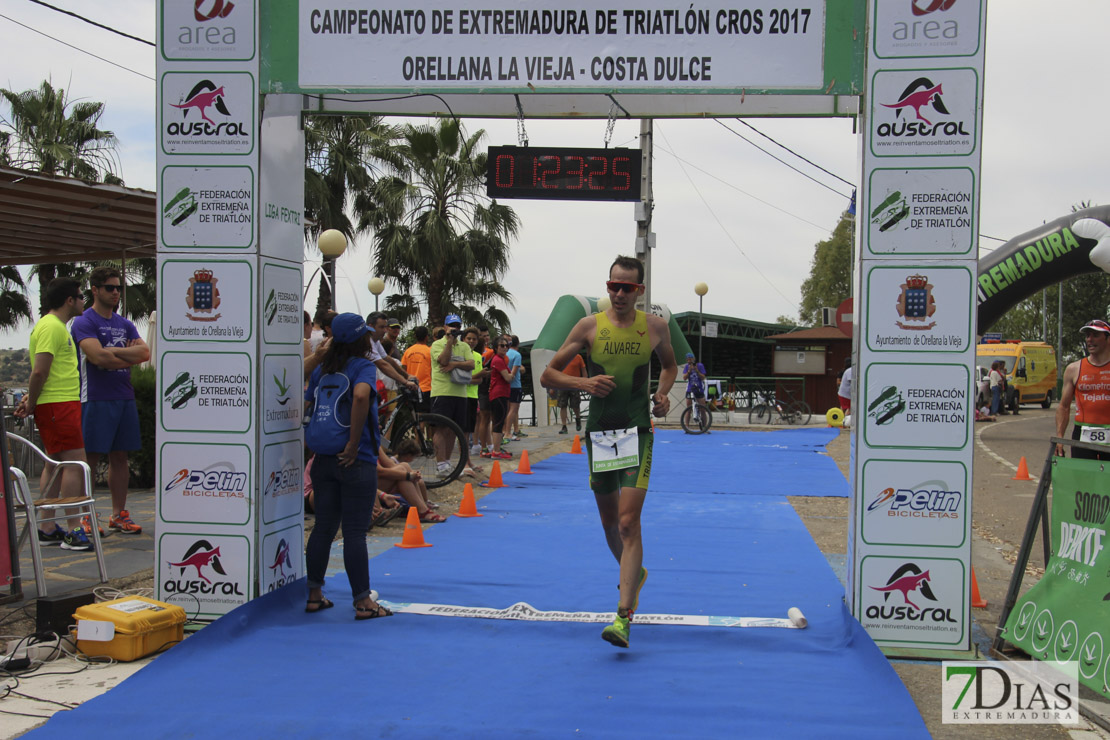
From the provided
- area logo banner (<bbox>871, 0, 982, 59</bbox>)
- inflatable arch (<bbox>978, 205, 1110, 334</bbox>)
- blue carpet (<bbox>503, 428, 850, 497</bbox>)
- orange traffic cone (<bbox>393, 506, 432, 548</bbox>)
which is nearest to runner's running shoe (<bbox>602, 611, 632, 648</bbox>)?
orange traffic cone (<bbox>393, 506, 432, 548</bbox>)

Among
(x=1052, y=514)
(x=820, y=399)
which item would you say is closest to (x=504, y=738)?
(x=1052, y=514)

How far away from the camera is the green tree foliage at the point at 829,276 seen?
215ft

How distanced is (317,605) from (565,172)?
3.77 m

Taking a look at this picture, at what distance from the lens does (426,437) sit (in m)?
9.76

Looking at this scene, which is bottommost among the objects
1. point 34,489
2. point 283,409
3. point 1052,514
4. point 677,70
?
point 34,489

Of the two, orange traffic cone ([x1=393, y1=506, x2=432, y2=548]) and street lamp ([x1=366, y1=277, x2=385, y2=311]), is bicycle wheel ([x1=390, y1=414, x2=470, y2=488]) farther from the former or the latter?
street lamp ([x1=366, y1=277, x2=385, y2=311])

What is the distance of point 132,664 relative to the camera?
176 inches

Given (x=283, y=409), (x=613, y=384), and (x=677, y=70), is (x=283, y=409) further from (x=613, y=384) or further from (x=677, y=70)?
(x=677, y=70)

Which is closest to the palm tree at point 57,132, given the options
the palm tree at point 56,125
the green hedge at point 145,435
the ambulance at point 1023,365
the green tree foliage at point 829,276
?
the palm tree at point 56,125

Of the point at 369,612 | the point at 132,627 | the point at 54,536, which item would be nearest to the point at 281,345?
the point at 369,612

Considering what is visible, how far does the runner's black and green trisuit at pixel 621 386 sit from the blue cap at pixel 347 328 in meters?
1.40

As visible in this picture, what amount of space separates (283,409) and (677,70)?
10.1 ft

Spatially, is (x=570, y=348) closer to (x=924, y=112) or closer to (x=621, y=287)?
(x=621, y=287)

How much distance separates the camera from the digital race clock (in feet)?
23.5
